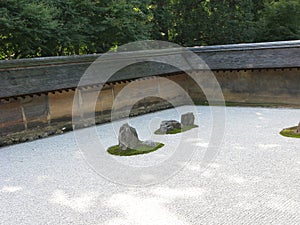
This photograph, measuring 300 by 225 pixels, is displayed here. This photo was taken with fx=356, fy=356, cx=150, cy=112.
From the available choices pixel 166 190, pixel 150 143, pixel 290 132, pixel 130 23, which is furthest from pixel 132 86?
pixel 166 190

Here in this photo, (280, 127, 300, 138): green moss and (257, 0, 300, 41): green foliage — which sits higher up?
(257, 0, 300, 41): green foliage

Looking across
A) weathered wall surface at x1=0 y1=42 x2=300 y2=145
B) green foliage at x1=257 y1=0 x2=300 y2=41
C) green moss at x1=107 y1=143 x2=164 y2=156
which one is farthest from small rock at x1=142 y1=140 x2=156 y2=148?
green foliage at x1=257 y1=0 x2=300 y2=41

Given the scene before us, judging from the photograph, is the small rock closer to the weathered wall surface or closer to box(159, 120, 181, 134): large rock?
box(159, 120, 181, 134): large rock

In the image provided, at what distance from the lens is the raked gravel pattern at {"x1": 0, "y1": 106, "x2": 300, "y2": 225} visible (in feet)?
16.6

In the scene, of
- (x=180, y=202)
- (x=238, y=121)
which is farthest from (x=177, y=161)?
(x=238, y=121)

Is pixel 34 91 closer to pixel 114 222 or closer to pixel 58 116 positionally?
pixel 58 116

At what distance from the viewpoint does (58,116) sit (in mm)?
11281

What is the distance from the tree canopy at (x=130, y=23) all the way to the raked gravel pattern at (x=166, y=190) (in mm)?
5296

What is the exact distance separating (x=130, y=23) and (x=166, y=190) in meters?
11.4

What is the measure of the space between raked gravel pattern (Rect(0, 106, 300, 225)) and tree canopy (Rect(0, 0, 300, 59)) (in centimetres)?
530

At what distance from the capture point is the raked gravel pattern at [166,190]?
16.6ft

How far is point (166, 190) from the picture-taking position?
6.02m

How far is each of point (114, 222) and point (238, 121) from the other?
742 cm

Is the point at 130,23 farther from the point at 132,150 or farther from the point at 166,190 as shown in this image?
the point at 166,190
